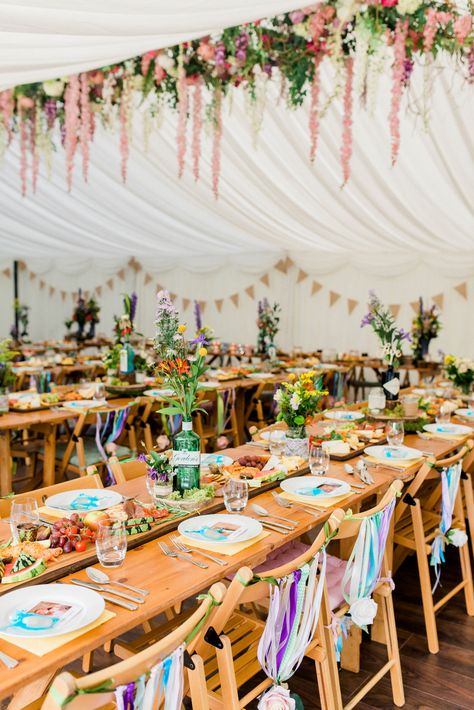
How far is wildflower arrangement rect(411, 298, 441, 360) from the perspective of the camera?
7516mm

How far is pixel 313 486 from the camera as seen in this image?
2.55 meters

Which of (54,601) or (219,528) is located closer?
(54,601)

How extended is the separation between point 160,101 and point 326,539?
14.9ft

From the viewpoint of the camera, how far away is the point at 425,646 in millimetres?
2895

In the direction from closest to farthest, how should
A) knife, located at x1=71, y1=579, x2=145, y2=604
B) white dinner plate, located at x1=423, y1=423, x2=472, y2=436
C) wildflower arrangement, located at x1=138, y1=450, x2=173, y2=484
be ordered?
knife, located at x1=71, y1=579, x2=145, y2=604, wildflower arrangement, located at x1=138, y1=450, x2=173, y2=484, white dinner plate, located at x1=423, y1=423, x2=472, y2=436

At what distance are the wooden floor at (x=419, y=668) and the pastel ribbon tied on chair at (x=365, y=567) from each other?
0.55 m

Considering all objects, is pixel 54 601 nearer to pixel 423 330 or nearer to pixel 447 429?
pixel 447 429

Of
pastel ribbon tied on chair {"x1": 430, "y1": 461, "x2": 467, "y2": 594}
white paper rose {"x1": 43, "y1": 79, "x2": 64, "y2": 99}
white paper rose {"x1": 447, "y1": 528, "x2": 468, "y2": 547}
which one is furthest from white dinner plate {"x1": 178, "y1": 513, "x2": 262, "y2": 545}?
white paper rose {"x1": 43, "y1": 79, "x2": 64, "y2": 99}

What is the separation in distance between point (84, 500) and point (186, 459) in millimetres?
396

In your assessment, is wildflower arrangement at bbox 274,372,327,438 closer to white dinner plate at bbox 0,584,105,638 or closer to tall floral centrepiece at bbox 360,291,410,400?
tall floral centrepiece at bbox 360,291,410,400

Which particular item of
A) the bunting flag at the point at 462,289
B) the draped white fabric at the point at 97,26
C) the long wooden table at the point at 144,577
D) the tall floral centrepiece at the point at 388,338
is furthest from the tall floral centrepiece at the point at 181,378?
the bunting flag at the point at 462,289

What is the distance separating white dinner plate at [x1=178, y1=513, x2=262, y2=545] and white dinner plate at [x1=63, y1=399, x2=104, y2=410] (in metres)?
2.30

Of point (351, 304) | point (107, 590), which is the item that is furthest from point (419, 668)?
point (351, 304)

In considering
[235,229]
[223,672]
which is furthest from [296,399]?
[235,229]
